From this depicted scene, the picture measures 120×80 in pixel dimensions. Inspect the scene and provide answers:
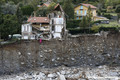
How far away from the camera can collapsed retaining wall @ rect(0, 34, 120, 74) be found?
2172cm

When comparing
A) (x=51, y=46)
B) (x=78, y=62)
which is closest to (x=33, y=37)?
(x=51, y=46)

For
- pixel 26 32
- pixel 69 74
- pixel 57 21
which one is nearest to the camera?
pixel 69 74

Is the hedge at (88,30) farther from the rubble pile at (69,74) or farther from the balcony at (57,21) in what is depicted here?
the rubble pile at (69,74)

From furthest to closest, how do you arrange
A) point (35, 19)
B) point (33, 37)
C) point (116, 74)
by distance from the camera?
point (35, 19) < point (33, 37) < point (116, 74)

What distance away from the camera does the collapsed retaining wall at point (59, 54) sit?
2172 cm

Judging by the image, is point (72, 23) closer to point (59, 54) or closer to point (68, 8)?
point (68, 8)

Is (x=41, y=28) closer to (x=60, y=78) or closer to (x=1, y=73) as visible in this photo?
(x=1, y=73)

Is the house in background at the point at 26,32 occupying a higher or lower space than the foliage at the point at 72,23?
lower

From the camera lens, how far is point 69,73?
19.5 m

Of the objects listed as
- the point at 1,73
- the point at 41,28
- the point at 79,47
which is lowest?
the point at 1,73

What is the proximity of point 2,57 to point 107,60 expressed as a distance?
1386 cm

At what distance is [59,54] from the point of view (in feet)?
78.8

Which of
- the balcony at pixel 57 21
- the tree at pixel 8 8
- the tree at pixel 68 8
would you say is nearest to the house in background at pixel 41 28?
the balcony at pixel 57 21

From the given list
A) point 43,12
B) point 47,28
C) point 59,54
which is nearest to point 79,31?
point 47,28
